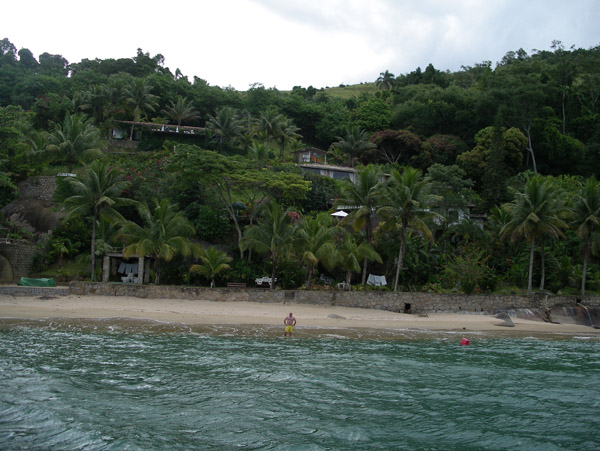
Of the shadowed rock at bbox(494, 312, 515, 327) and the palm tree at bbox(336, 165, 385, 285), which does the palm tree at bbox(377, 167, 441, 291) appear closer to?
the palm tree at bbox(336, 165, 385, 285)

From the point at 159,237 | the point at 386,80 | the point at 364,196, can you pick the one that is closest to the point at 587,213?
the point at 364,196

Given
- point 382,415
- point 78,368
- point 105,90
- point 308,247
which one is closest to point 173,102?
point 105,90

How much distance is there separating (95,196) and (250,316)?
1287cm

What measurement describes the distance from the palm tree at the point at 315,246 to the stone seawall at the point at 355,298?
1821 mm

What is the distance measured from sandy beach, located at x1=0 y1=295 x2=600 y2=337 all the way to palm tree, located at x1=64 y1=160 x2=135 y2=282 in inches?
181

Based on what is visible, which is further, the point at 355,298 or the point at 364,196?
the point at 364,196

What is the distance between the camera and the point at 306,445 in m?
9.37

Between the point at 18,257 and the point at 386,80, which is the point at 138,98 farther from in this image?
the point at 386,80

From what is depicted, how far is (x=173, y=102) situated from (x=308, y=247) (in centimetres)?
3974

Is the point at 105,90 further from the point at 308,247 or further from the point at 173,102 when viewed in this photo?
the point at 308,247

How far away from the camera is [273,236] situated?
1141 inches

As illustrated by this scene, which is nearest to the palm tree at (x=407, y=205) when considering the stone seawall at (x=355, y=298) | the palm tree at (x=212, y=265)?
the stone seawall at (x=355, y=298)

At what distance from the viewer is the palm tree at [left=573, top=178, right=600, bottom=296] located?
103ft

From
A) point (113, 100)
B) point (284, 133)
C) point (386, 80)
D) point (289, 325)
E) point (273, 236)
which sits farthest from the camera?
point (386, 80)
